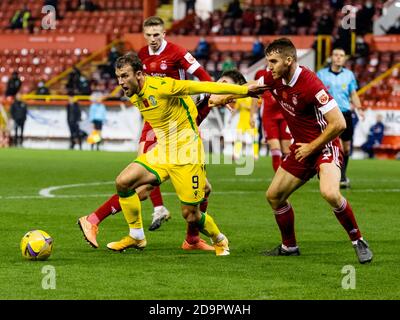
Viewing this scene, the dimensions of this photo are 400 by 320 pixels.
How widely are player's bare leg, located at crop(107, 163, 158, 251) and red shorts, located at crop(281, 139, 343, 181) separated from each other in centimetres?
126

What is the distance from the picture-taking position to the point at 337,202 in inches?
359

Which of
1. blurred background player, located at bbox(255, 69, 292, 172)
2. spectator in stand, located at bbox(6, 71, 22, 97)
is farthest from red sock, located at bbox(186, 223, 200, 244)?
spectator in stand, located at bbox(6, 71, 22, 97)

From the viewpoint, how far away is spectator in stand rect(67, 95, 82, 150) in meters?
32.0

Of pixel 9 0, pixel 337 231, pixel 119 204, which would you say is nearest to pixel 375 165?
pixel 337 231

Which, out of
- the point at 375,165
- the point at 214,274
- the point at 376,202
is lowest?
the point at 375,165

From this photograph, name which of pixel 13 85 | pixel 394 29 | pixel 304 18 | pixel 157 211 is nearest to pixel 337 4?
pixel 304 18

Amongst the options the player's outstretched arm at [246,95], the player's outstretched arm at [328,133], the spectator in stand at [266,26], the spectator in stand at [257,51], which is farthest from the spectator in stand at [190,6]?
the player's outstretched arm at [328,133]

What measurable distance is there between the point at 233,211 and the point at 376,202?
8.35ft

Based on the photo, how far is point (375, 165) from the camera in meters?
24.5

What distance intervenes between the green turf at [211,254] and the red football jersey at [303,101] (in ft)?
3.82

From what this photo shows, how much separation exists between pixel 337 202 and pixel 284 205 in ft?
2.24

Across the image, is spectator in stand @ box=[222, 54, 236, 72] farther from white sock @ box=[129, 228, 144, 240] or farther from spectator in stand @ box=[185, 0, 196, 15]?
white sock @ box=[129, 228, 144, 240]

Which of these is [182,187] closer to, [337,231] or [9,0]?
[337,231]

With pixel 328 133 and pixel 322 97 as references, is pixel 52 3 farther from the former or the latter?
pixel 328 133
